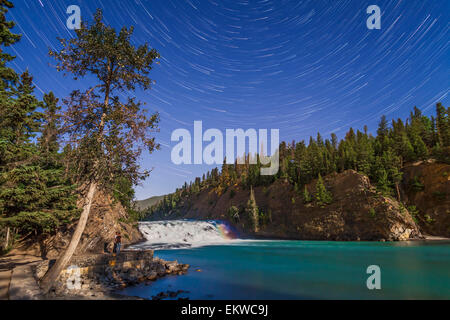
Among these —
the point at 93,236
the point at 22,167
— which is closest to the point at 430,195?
the point at 93,236

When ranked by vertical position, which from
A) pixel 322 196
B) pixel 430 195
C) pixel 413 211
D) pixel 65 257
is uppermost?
pixel 430 195

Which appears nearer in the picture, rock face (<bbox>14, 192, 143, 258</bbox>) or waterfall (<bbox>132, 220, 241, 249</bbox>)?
rock face (<bbox>14, 192, 143, 258</bbox>)

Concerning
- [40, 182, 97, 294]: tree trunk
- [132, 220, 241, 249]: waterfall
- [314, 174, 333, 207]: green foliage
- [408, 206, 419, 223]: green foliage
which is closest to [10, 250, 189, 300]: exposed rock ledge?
[40, 182, 97, 294]: tree trunk

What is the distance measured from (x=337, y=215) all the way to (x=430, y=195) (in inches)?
821

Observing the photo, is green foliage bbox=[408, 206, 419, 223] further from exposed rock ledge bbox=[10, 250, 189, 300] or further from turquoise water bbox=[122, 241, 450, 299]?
exposed rock ledge bbox=[10, 250, 189, 300]

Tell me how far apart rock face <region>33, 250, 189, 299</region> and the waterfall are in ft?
92.9

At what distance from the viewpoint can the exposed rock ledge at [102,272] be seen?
10.7 metres

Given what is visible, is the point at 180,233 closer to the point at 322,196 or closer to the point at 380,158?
the point at 322,196

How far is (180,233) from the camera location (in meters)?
52.3

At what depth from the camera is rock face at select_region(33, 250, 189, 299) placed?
11.7 meters

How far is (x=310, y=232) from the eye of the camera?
177 ft

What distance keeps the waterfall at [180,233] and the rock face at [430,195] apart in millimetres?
45677
